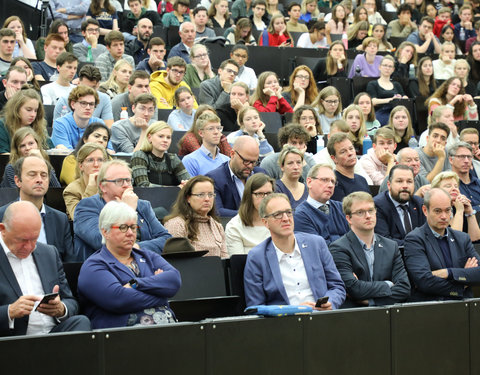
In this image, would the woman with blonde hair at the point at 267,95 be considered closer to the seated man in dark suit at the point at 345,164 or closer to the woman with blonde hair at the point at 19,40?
the seated man in dark suit at the point at 345,164

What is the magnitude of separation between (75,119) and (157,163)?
39.4 inches

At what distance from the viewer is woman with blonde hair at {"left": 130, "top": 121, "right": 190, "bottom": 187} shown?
6023mm

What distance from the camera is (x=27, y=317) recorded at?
3932 mm

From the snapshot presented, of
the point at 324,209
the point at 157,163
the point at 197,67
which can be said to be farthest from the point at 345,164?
the point at 197,67

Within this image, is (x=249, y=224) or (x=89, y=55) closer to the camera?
(x=249, y=224)

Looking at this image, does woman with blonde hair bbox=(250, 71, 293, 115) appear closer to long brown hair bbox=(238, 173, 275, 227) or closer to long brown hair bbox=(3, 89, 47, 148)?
long brown hair bbox=(3, 89, 47, 148)

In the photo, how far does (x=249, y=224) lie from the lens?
17.6 feet

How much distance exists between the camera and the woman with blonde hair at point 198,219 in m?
5.23

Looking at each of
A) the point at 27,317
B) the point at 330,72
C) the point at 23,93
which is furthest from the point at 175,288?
the point at 330,72

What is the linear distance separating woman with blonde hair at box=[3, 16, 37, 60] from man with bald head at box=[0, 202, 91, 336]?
5239 mm

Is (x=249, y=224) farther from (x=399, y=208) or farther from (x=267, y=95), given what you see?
(x=267, y=95)

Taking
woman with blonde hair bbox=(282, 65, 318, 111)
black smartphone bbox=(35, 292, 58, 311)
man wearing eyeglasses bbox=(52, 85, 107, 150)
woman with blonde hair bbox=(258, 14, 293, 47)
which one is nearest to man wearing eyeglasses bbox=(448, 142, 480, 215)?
woman with blonde hair bbox=(282, 65, 318, 111)

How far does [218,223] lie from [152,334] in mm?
2095

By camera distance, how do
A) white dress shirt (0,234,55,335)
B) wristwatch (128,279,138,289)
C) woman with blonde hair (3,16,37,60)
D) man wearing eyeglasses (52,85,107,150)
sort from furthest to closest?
1. woman with blonde hair (3,16,37,60)
2. man wearing eyeglasses (52,85,107,150)
3. wristwatch (128,279,138,289)
4. white dress shirt (0,234,55,335)
